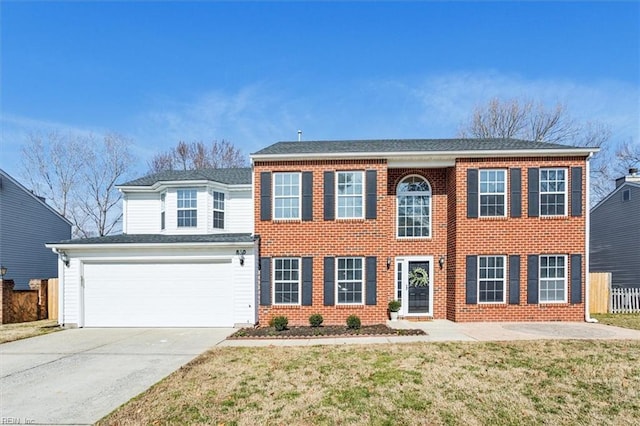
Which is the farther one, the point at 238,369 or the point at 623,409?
the point at 238,369

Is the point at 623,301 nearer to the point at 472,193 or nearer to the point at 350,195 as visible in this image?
the point at 472,193

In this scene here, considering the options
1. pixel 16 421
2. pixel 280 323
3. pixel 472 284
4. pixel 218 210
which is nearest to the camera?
pixel 16 421

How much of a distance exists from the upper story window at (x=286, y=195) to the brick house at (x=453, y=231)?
0.03 m

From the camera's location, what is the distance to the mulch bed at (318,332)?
400 inches

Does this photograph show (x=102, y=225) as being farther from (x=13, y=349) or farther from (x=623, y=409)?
(x=623, y=409)

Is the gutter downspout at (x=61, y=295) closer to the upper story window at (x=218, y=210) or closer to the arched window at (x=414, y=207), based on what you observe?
the upper story window at (x=218, y=210)

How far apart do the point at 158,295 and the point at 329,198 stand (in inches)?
264

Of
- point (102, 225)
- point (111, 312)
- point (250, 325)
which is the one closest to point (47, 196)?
point (102, 225)

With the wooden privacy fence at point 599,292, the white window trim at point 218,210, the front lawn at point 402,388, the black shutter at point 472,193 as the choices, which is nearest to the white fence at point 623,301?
the wooden privacy fence at point 599,292

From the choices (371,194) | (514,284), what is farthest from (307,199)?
(514,284)

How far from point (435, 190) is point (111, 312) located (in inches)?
475

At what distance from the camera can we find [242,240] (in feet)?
38.2

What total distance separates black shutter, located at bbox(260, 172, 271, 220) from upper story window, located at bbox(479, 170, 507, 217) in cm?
713

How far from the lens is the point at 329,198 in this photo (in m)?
12.0
